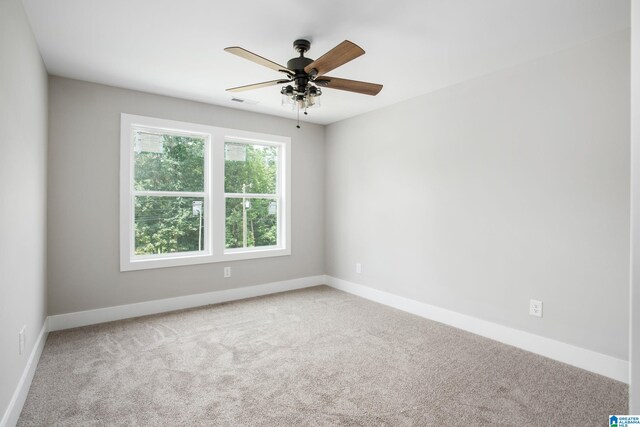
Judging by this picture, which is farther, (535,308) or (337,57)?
(535,308)

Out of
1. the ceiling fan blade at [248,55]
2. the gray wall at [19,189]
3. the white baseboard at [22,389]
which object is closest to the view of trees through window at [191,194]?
the gray wall at [19,189]

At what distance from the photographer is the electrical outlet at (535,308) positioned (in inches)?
113

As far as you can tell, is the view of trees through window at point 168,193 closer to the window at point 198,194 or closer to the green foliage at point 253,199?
the window at point 198,194

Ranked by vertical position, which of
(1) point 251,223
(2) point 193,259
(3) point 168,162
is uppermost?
(3) point 168,162

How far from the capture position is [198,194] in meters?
4.18

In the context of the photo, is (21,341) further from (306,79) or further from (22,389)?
(306,79)

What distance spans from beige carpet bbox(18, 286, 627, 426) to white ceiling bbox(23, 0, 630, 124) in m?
2.48

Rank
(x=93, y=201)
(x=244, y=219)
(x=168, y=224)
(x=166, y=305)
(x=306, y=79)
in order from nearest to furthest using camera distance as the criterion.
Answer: (x=306, y=79), (x=93, y=201), (x=166, y=305), (x=168, y=224), (x=244, y=219)

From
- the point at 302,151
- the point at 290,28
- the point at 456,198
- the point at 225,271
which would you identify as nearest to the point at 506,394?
the point at 456,198

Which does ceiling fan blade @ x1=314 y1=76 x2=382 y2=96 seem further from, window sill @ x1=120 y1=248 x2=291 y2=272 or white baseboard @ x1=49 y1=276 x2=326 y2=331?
white baseboard @ x1=49 y1=276 x2=326 y2=331

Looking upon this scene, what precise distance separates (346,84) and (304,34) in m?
0.47

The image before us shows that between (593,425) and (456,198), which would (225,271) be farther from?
(593,425)

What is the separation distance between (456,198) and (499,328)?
4.24ft

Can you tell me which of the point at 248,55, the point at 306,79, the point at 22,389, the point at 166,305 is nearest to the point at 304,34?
the point at 306,79
